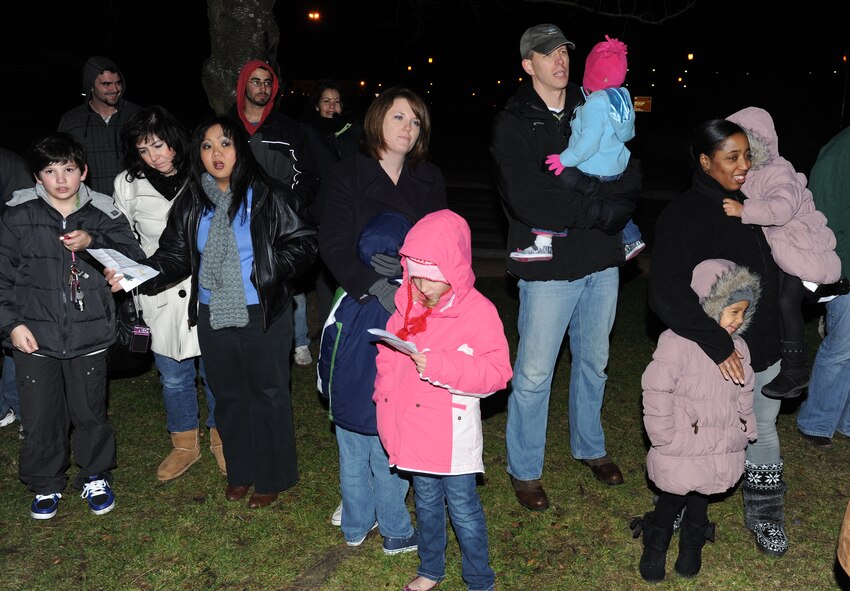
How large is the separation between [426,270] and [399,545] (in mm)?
1698

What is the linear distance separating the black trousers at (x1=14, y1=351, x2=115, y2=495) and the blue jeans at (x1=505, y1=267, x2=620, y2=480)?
2.48 meters

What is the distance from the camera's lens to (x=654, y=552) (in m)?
4.19

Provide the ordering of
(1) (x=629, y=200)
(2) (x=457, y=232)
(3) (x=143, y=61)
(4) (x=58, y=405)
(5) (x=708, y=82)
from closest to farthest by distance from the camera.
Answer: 1. (2) (x=457, y=232)
2. (1) (x=629, y=200)
3. (4) (x=58, y=405)
4. (5) (x=708, y=82)
5. (3) (x=143, y=61)

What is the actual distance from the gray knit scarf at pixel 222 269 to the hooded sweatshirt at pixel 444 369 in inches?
42.6

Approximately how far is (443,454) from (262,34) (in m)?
5.72

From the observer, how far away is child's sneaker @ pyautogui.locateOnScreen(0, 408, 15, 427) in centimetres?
600

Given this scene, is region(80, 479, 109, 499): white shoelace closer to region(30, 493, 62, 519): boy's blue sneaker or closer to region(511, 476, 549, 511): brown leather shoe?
region(30, 493, 62, 519): boy's blue sneaker

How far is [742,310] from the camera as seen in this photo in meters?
3.95

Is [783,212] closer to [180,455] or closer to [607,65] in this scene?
[607,65]

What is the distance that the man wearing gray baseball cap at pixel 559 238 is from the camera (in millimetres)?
4430

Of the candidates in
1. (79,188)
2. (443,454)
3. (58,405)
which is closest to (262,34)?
(79,188)

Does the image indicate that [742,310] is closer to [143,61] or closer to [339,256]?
[339,256]

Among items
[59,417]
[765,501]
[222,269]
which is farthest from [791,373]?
[59,417]

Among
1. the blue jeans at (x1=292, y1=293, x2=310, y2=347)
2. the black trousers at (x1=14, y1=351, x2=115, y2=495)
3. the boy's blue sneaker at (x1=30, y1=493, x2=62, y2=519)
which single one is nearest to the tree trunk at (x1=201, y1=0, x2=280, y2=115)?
the blue jeans at (x1=292, y1=293, x2=310, y2=347)
